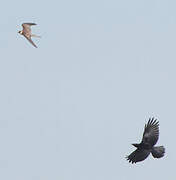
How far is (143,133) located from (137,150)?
4.29ft

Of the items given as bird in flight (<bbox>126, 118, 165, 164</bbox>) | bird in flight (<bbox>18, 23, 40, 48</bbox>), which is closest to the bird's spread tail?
bird in flight (<bbox>126, 118, 165, 164</bbox>)

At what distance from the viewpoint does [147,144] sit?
75.0m

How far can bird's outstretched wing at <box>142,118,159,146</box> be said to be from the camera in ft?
246

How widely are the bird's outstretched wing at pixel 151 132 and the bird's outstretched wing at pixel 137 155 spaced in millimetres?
739

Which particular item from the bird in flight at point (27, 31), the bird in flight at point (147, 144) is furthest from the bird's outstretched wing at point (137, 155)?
the bird in flight at point (27, 31)

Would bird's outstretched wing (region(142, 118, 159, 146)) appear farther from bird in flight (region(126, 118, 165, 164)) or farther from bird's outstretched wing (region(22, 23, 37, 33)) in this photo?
bird's outstretched wing (region(22, 23, 37, 33))

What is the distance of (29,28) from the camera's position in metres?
81.4

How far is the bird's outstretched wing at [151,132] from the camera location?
7506cm

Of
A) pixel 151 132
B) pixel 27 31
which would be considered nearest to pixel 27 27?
pixel 27 31

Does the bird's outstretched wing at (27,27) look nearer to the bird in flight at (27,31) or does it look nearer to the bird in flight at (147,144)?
the bird in flight at (27,31)

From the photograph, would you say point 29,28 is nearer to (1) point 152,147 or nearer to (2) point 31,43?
(2) point 31,43

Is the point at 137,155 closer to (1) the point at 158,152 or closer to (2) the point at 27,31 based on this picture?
(1) the point at 158,152

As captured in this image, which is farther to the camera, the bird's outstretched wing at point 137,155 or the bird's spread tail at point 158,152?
the bird's outstretched wing at point 137,155

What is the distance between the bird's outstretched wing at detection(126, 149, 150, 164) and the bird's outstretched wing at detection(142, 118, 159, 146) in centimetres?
74
